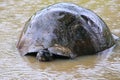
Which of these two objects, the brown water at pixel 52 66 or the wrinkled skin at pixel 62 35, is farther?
the wrinkled skin at pixel 62 35

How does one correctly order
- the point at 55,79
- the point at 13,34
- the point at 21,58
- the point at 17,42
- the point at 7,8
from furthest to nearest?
the point at 7,8 → the point at 13,34 → the point at 17,42 → the point at 21,58 → the point at 55,79

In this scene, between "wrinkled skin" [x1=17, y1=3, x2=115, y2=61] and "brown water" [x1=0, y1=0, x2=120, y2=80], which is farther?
"wrinkled skin" [x1=17, y1=3, x2=115, y2=61]

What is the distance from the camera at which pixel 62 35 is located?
4.39m

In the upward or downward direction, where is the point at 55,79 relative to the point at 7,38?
downward

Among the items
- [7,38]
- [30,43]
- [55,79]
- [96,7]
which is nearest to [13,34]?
[7,38]

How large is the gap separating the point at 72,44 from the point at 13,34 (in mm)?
1223

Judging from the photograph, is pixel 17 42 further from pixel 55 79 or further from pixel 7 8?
pixel 7 8

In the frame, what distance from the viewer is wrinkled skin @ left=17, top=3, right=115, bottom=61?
4297 mm

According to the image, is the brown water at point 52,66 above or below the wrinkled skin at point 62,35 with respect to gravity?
below

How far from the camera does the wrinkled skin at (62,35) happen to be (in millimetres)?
4297

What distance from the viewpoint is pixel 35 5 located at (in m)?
7.44

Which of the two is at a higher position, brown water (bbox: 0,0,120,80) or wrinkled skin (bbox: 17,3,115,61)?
wrinkled skin (bbox: 17,3,115,61)

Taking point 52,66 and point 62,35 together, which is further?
point 62,35

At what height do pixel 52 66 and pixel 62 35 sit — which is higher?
pixel 62 35
